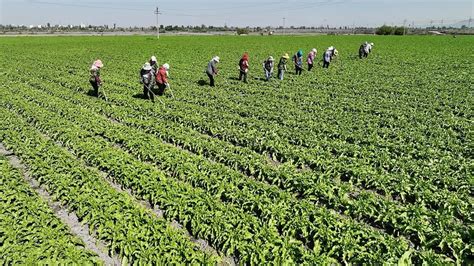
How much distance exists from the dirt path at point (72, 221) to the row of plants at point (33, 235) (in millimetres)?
203

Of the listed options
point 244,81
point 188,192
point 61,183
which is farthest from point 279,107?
point 61,183

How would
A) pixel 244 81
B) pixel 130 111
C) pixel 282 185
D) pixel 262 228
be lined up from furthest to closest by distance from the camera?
pixel 244 81 → pixel 130 111 → pixel 282 185 → pixel 262 228

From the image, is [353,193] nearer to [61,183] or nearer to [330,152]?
[330,152]

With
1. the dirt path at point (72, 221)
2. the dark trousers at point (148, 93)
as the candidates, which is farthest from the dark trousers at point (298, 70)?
the dirt path at point (72, 221)

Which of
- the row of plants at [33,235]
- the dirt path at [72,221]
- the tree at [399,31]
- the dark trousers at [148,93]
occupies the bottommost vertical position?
the dirt path at [72,221]

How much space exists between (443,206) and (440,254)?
148 cm

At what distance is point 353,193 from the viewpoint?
8.00 m

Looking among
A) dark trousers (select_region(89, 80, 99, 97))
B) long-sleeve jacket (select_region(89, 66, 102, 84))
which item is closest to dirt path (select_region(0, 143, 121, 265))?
long-sleeve jacket (select_region(89, 66, 102, 84))

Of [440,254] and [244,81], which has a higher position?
[244,81]

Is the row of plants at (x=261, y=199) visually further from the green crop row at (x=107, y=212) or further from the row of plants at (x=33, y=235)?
the row of plants at (x=33, y=235)

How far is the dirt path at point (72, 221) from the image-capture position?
603 centimetres

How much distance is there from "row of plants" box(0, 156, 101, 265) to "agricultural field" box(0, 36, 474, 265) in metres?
0.02

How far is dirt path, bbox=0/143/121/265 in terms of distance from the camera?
6.03 metres

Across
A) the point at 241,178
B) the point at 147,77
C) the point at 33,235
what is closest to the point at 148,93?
the point at 147,77
